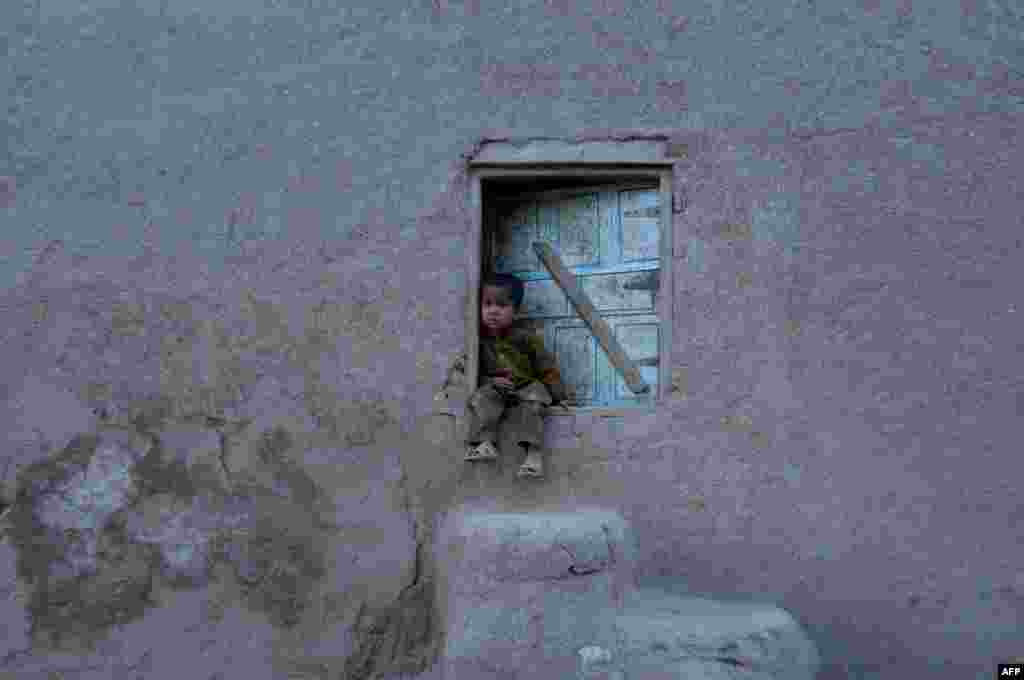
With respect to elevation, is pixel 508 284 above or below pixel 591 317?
above

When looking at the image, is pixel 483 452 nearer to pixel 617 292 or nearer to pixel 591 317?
pixel 591 317

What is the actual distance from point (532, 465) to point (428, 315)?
69 cm

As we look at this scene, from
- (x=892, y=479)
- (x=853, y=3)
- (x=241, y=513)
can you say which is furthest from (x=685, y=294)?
(x=241, y=513)

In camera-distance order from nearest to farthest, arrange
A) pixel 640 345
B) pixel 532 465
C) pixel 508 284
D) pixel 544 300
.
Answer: pixel 532 465, pixel 508 284, pixel 640 345, pixel 544 300

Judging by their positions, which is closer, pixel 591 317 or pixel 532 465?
pixel 532 465

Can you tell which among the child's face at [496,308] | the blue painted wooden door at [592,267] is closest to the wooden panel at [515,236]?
the blue painted wooden door at [592,267]

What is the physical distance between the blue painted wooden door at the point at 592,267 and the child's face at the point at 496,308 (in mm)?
299

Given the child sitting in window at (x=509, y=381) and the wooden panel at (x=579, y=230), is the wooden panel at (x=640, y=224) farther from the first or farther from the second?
the child sitting in window at (x=509, y=381)

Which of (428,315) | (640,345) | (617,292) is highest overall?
(617,292)

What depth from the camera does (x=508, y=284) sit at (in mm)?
3811

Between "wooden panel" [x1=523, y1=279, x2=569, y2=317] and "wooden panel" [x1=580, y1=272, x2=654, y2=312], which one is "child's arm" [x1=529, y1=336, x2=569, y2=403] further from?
"wooden panel" [x1=580, y1=272, x2=654, y2=312]

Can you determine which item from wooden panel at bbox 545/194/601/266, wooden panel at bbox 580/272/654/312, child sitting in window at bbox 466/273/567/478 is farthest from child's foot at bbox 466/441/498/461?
wooden panel at bbox 545/194/601/266

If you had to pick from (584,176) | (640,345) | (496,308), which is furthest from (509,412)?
(584,176)

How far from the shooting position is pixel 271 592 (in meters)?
3.64
